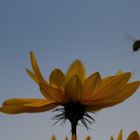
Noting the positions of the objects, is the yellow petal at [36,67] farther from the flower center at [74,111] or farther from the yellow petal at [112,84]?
the yellow petal at [112,84]

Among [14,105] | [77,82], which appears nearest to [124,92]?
[77,82]

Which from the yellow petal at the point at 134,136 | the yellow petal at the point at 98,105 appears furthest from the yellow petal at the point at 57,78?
the yellow petal at the point at 134,136

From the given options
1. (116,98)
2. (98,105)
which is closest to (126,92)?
(116,98)

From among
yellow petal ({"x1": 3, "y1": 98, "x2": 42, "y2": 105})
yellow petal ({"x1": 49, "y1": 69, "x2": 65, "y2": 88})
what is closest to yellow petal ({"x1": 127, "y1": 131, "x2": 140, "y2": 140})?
yellow petal ({"x1": 49, "y1": 69, "x2": 65, "y2": 88})

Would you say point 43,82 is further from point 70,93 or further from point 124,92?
point 124,92

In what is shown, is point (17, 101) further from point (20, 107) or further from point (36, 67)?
point (36, 67)

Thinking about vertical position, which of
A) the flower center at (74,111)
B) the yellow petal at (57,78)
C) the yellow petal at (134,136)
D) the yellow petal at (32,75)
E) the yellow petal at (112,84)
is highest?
the yellow petal at (32,75)

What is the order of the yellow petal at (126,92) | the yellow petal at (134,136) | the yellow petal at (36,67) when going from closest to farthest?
the yellow petal at (134,136) < the yellow petal at (126,92) < the yellow petal at (36,67)
